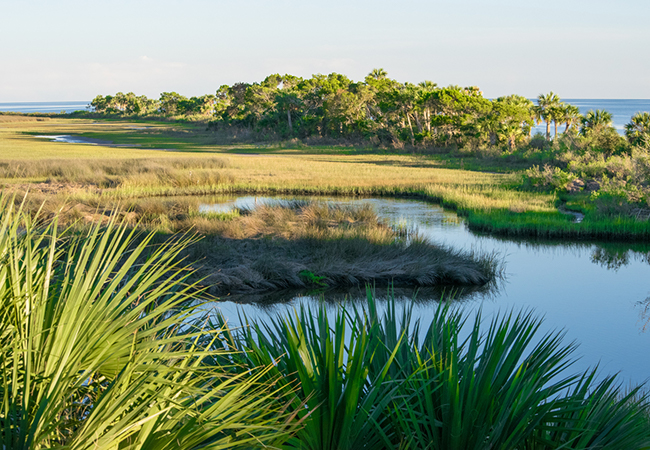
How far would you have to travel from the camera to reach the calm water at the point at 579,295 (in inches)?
394

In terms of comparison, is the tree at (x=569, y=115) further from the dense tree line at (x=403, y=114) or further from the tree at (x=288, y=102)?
the tree at (x=288, y=102)

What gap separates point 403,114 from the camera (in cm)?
6200

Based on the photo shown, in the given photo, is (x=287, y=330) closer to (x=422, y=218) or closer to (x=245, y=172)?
(x=422, y=218)

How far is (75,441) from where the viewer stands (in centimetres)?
205

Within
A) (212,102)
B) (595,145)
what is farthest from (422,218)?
(212,102)

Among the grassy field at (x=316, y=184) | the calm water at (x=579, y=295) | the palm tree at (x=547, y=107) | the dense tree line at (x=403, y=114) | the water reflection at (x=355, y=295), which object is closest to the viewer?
the calm water at (x=579, y=295)

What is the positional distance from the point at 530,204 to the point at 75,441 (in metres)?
24.0

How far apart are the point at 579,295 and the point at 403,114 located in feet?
165

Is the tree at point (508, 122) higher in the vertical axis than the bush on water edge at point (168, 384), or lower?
higher

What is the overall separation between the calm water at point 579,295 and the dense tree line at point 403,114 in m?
25.2

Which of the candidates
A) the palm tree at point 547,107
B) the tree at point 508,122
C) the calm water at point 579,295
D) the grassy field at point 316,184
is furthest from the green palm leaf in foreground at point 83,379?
the palm tree at point 547,107

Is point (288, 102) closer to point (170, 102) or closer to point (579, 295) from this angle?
point (579, 295)

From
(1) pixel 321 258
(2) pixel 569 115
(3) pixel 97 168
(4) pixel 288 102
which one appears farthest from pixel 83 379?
(2) pixel 569 115

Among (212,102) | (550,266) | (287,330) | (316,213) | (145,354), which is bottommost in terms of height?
(550,266)
